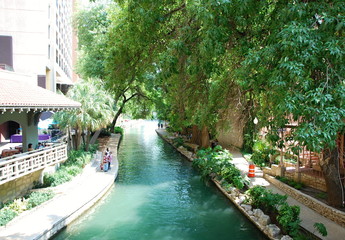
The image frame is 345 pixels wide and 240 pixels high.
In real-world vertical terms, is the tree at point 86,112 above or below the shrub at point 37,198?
above

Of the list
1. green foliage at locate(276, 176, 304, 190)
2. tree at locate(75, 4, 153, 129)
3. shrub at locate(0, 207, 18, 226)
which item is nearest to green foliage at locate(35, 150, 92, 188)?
shrub at locate(0, 207, 18, 226)

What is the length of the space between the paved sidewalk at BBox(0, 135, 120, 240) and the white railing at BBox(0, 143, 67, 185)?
5.00ft

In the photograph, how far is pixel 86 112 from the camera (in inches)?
840

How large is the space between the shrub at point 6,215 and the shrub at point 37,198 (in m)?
0.90

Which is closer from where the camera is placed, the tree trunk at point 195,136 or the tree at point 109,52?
the tree at point 109,52

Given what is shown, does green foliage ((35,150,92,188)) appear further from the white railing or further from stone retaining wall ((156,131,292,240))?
stone retaining wall ((156,131,292,240))

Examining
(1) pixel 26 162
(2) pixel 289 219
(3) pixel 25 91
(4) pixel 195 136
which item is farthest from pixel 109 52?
(4) pixel 195 136

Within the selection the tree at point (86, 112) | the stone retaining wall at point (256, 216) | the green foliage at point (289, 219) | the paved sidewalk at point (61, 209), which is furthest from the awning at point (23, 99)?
the green foliage at point (289, 219)

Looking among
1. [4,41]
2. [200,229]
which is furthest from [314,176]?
[4,41]

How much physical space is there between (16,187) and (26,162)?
4.41ft

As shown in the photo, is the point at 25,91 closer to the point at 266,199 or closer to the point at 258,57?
the point at 258,57

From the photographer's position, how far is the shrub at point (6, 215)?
1069 centimetres

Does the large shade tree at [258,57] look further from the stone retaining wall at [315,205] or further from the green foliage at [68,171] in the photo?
the green foliage at [68,171]

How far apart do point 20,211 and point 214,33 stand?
9991 millimetres
